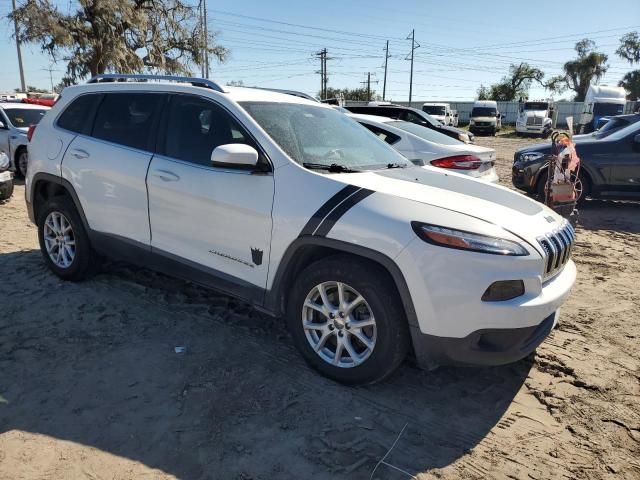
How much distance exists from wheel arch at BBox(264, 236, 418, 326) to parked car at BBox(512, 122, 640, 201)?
679 centimetres

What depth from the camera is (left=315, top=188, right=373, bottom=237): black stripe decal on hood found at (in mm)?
2932

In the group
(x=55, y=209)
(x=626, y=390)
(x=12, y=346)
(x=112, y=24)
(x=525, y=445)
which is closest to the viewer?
(x=525, y=445)

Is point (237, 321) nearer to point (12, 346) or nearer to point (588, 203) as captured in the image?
point (12, 346)

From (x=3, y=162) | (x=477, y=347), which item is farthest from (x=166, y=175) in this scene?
(x=3, y=162)

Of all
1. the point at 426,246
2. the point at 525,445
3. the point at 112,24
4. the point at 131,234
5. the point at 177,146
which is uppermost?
the point at 112,24

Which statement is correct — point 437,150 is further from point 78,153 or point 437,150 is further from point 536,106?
point 536,106

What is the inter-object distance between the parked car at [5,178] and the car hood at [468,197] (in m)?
6.84

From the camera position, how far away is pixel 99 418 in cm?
278

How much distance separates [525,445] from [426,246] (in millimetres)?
1181

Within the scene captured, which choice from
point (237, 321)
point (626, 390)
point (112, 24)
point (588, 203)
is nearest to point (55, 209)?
point (237, 321)

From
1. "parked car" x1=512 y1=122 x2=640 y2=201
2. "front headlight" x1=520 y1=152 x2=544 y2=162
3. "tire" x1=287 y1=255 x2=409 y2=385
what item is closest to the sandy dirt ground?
"tire" x1=287 y1=255 x2=409 y2=385

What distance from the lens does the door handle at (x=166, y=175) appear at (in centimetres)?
365

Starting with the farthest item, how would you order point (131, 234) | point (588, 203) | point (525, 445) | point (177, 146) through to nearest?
point (588, 203) → point (131, 234) → point (177, 146) → point (525, 445)

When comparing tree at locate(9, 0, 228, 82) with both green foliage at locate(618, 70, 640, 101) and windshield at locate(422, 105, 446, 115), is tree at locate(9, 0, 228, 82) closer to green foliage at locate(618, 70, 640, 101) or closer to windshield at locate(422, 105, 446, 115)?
windshield at locate(422, 105, 446, 115)
